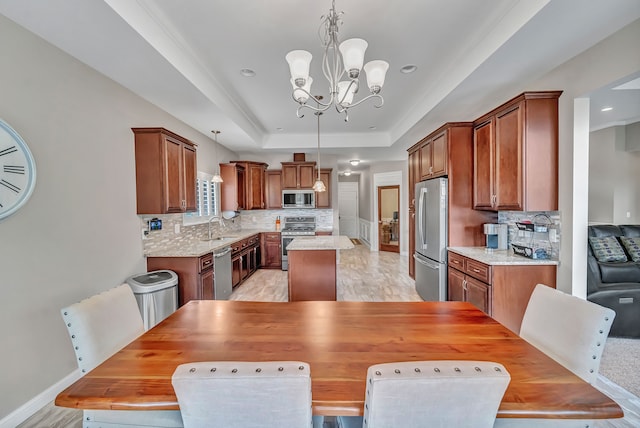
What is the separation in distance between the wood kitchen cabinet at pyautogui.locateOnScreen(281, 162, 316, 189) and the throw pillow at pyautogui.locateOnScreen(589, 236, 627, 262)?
459 cm

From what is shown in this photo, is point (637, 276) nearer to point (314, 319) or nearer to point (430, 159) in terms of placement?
point (430, 159)

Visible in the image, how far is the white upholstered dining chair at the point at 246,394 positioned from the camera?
0.75m

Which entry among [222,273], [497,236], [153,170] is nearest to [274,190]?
[222,273]

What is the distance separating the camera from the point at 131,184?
3.00 metres

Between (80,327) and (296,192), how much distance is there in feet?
16.5

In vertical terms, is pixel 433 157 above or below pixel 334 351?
above

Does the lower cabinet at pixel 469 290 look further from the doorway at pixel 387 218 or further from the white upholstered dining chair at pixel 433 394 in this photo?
the doorway at pixel 387 218

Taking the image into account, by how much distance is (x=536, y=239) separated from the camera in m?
2.85

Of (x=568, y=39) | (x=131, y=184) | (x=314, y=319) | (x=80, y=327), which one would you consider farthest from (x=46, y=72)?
(x=568, y=39)

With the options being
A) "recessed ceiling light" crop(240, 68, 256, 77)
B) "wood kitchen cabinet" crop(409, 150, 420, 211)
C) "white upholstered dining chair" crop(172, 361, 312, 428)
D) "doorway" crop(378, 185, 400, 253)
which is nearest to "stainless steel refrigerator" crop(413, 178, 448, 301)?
"wood kitchen cabinet" crop(409, 150, 420, 211)

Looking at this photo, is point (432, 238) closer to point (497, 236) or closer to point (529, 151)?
point (497, 236)

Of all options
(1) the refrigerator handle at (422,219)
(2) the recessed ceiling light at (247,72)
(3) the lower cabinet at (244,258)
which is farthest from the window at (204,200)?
(1) the refrigerator handle at (422,219)

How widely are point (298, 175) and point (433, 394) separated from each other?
18.4ft

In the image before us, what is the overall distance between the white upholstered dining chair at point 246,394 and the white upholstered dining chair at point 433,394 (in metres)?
0.20
